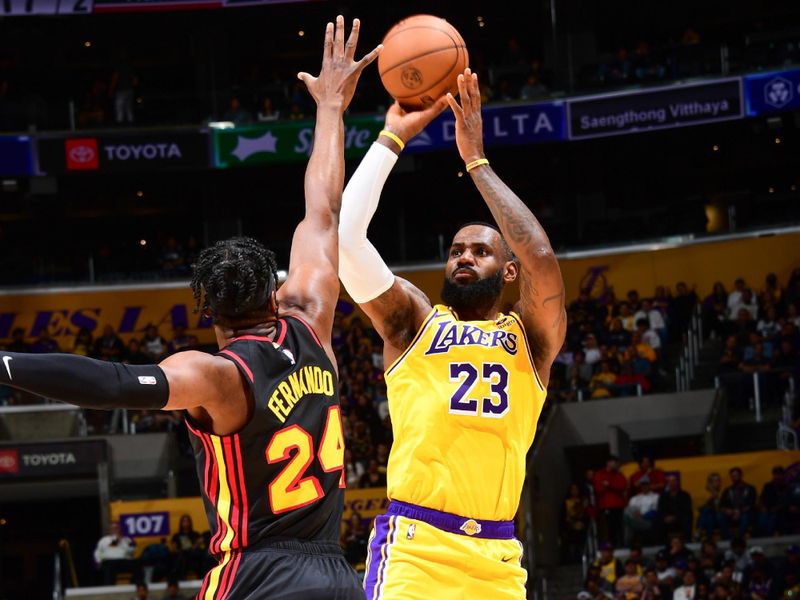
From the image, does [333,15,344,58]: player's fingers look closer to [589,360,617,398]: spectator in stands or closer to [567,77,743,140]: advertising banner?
[589,360,617,398]: spectator in stands

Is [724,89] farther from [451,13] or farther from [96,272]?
[96,272]

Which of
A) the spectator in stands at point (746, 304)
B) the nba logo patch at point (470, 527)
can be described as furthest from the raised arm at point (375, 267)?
the spectator in stands at point (746, 304)

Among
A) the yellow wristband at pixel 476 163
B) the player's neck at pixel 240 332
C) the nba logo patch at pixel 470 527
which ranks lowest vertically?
the nba logo patch at pixel 470 527

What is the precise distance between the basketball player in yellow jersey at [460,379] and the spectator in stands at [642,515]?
11.6m

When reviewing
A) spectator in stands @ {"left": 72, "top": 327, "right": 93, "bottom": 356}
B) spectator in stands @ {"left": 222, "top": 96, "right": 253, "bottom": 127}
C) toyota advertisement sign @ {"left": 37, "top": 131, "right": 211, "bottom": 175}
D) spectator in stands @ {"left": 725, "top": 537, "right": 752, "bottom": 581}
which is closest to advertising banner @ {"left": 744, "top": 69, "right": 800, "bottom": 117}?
spectator in stands @ {"left": 222, "top": 96, "right": 253, "bottom": 127}

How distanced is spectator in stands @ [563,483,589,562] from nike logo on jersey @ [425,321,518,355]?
13.1 meters

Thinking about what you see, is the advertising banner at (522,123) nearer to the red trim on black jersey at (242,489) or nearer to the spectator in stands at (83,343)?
the spectator in stands at (83,343)

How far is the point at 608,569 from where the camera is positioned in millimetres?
16156

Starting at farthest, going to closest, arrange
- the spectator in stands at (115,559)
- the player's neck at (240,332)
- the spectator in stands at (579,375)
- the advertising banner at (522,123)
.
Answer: the advertising banner at (522,123) < the spectator in stands at (579,375) < the spectator in stands at (115,559) < the player's neck at (240,332)

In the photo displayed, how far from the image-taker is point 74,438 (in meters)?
21.0

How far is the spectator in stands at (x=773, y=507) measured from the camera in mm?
16625

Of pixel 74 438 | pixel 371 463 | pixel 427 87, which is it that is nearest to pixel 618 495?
pixel 371 463

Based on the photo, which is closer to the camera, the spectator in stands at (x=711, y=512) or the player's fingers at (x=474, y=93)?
the player's fingers at (x=474, y=93)

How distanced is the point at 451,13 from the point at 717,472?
1591cm
